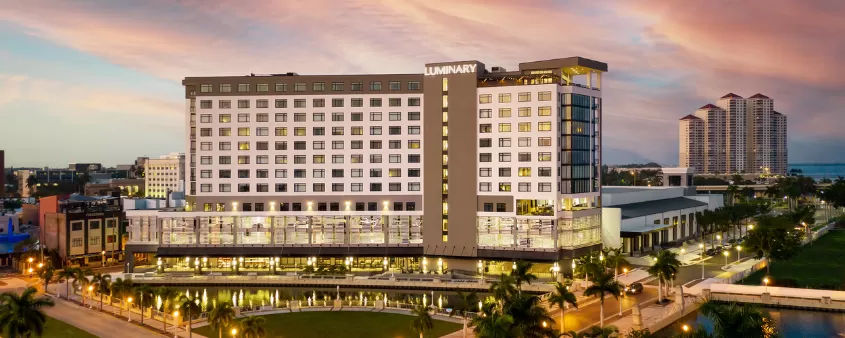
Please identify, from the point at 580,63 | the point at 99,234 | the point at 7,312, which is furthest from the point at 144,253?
the point at 580,63

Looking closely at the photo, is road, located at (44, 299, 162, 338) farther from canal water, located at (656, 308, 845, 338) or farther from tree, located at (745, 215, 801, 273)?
tree, located at (745, 215, 801, 273)

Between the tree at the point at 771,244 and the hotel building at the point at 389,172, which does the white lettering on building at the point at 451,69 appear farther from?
the tree at the point at 771,244

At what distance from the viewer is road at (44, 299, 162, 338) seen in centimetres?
7471

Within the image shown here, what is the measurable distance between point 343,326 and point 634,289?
40106mm

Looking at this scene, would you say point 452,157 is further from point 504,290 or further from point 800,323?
point 800,323

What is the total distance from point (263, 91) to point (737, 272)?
84.3 m

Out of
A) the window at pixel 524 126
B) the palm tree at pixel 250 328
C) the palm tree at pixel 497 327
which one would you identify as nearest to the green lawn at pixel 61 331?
the palm tree at pixel 250 328

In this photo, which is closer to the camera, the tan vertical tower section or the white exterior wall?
the tan vertical tower section

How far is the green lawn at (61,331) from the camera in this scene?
73812mm

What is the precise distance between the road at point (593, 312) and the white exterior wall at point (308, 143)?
146 feet

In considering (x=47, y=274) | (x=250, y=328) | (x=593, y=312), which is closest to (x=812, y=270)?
(x=593, y=312)

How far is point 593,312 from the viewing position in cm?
8175

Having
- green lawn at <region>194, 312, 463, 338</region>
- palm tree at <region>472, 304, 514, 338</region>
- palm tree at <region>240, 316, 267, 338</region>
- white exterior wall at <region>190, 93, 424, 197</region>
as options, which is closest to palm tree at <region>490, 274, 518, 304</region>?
green lawn at <region>194, 312, 463, 338</region>

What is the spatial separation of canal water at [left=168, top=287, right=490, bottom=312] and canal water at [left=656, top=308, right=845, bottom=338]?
28678mm
